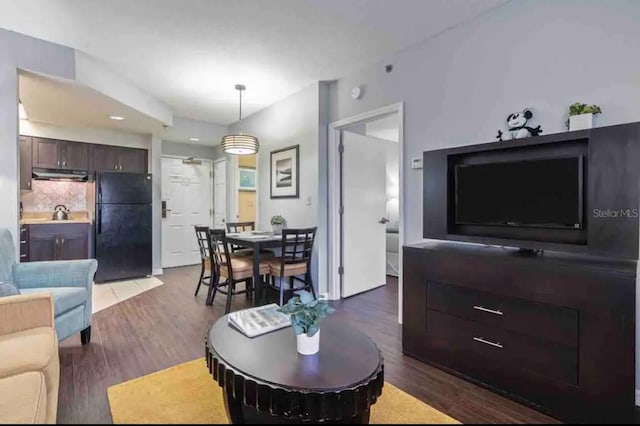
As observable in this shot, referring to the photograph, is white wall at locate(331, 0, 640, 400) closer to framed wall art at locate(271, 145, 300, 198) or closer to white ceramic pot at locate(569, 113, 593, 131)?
white ceramic pot at locate(569, 113, 593, 131)

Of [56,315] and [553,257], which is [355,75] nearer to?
[553,257]

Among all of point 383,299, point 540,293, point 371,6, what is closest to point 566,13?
point 371,6

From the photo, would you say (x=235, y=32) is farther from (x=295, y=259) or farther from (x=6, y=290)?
(x=6, y=290)

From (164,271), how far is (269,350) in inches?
190

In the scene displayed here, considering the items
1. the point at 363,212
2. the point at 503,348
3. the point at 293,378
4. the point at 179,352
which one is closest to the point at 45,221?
the point at 179,352

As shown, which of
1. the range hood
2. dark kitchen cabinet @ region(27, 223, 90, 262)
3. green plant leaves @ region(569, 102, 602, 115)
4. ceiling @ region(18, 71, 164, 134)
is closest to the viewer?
green plant leaves @ region(569, 102, 602, 115)

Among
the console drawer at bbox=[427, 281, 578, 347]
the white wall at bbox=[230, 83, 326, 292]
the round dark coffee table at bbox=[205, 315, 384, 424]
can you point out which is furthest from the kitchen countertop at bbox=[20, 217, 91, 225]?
the console drawer at bbox=[427, 281, 578, 347]

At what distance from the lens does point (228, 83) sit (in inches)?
161

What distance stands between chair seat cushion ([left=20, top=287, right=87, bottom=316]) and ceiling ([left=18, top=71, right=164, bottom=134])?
201cm

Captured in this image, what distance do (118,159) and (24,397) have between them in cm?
482

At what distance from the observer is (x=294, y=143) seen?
4.50 meters

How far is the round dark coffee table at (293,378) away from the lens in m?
1.30

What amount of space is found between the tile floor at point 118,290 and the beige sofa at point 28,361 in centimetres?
182

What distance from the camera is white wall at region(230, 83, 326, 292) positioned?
416cm
